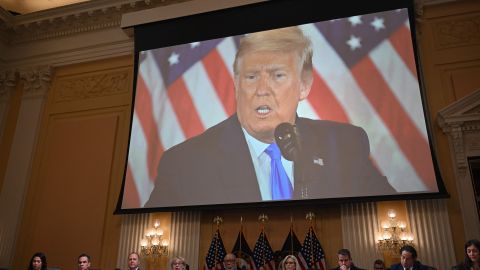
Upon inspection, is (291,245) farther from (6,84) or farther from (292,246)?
(6,84)

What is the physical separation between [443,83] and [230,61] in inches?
144

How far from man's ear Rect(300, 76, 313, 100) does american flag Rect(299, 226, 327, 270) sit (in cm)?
223

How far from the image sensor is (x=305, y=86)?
758cm

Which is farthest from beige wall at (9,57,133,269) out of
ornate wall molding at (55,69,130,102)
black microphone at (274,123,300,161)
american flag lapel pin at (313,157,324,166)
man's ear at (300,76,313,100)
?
american flag lapel pin at (313,157,324,166)

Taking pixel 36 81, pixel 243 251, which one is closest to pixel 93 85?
pixel 36 81

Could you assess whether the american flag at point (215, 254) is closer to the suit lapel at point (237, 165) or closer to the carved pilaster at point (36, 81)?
the suit lapel at point (237, 165)

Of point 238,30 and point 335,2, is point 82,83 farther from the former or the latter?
point 335,2

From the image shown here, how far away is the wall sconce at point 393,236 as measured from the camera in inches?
252

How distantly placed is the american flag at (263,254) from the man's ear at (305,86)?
236 centimetres

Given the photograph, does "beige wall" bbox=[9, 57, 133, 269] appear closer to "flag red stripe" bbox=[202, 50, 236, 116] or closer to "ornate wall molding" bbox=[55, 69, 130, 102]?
"ornate wall molding" bbox=[55, 69, 130, 102]

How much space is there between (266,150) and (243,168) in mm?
479

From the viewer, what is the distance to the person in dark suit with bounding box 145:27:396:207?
682 cm

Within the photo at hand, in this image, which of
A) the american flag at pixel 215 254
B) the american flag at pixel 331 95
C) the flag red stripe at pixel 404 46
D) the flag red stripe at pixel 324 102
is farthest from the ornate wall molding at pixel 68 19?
the american flag at pixel 215 254

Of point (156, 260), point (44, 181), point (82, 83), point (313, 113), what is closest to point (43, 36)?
point (82, 83)
